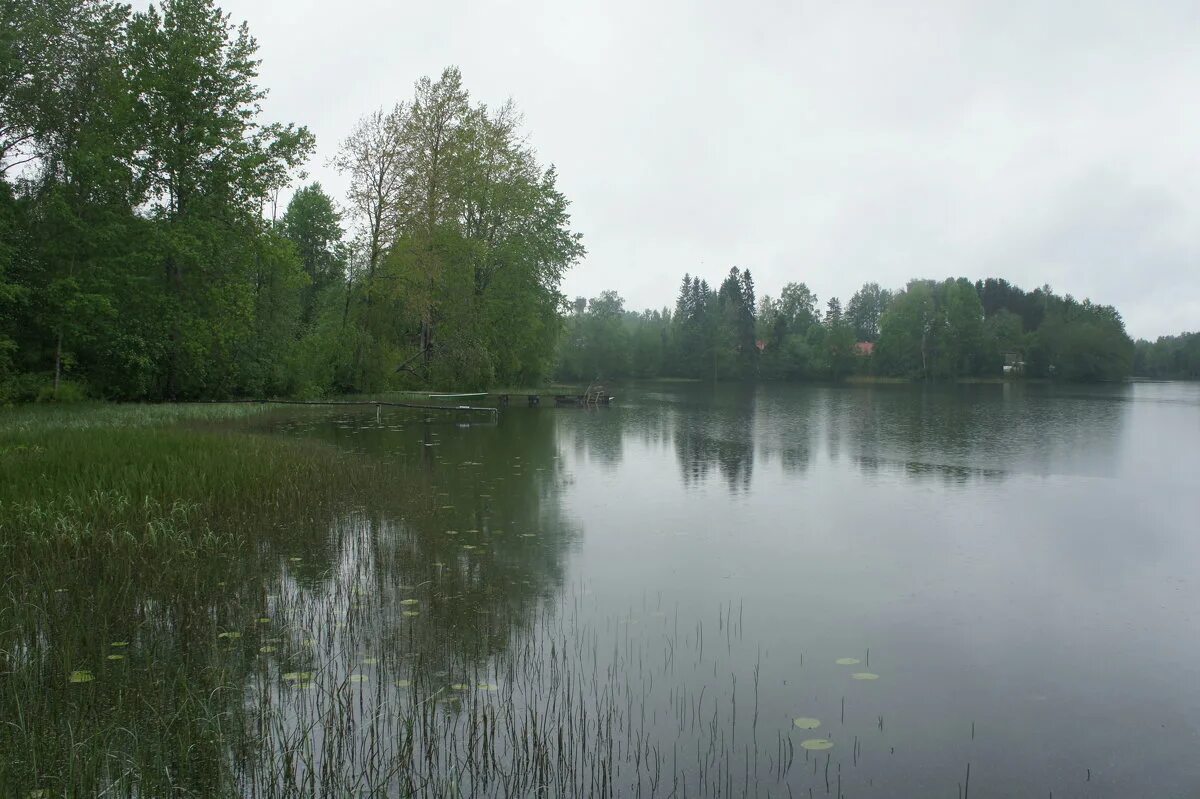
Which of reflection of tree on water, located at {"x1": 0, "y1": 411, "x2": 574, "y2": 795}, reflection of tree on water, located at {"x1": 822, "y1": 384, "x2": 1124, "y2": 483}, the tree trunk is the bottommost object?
reflection of tree on water, located at {"x1": 0, "y1": 411, "x2": 574, "y2": 795}

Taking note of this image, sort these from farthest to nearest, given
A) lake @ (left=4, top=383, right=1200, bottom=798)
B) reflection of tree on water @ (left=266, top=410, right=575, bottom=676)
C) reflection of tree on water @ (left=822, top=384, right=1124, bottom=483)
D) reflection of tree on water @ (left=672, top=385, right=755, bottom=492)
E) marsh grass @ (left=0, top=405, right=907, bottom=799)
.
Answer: reflection of tree on water @ (left=822, top=384, right=1124, bottom=483)
reflection of tree on water @ (left=672, top=385, right=755, bottom=492)
reflection of tree on water @ (left=266, top=410, right=575, bottom=676)
lake @ (left=4, top=383, right=1200, bottom=798)
marsh grass @ (left=0, top=405, right=907, bottom=799)

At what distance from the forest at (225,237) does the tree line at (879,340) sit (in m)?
44.6

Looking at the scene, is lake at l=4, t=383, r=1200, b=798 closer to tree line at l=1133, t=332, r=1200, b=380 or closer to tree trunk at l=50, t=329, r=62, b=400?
tree trunk at l=50, t=329, r=62, b=400

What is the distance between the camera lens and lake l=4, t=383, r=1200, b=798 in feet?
15.3

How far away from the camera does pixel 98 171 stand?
24.8 meters

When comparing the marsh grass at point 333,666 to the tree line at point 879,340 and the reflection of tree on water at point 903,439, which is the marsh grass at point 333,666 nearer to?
the reflection of tree on water at point 903,439

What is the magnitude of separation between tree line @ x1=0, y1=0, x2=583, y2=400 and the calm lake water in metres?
16.4

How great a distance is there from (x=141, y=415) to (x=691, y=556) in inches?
672

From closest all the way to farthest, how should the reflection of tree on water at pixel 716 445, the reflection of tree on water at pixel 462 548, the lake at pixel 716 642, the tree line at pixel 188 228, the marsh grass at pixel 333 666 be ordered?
the marsh grass at pixel 333 666, the lake at pixel 716 642, the reflection of tree on water at pixel 462 548, the reflection of tree on water at pixel 716 445, the tree line at pixel 188 228

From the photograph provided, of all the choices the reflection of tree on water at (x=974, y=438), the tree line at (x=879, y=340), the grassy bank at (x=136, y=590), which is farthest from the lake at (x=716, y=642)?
the tree line at (x=879, y=340)

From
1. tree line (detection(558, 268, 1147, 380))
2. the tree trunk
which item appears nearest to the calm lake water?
the tree trunk

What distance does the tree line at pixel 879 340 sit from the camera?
97625 millimetres

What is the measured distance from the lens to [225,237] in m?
28.9

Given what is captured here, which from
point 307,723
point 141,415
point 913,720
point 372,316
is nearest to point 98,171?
point 141,415
